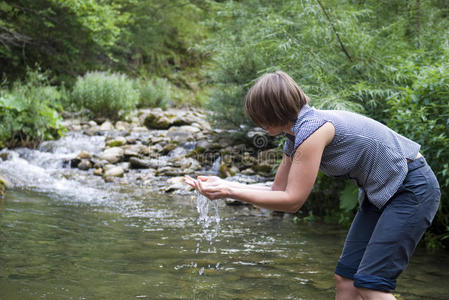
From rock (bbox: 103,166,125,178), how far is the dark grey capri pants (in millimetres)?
7810

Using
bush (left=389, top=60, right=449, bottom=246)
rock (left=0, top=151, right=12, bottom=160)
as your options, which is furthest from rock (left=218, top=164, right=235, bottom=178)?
rock (left=0, top=151, right=12, bottom=160)

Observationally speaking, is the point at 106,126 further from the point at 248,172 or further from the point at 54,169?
the point at 248,172

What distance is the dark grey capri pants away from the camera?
6.27 ft

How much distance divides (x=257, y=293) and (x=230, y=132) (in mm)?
8142

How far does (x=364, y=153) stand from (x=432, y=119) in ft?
8.99

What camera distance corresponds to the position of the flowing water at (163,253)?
3.19m

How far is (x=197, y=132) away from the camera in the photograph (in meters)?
13.0

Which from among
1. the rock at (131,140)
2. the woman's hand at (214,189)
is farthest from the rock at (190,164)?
the woman's hand at (214,189)

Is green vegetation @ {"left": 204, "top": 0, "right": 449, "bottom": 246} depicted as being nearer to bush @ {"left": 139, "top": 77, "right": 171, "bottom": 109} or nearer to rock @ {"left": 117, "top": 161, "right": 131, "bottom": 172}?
rock @ {"left": 117, "top": 161, "right": 131, "bottom": 172}

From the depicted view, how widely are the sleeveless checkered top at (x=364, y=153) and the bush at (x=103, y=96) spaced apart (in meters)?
13.2

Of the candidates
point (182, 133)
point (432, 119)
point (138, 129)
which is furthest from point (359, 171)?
point (138, 129)

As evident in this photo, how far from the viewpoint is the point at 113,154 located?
34.3 feet

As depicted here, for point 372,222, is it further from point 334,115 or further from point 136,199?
point 136,199

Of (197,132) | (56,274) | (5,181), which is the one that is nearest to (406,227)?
(56,274)
